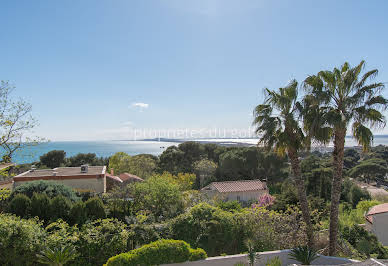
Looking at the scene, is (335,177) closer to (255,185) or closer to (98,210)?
(98,210)

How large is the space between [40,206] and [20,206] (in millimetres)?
937

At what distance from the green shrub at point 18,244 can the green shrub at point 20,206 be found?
466cm

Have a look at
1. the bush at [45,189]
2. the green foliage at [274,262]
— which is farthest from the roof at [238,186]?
the green foliage at [274,262]

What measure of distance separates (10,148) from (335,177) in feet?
38.3

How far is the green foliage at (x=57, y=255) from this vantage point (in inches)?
292

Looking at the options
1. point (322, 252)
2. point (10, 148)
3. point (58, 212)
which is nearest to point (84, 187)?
point (58, 212)

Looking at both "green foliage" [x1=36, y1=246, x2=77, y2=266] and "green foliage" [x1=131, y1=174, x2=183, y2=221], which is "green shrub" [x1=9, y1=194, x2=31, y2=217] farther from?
"green foliage" [x1=36, y1=246, x2=77, y2=266]

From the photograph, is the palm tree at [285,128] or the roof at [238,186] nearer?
the palm tree at [285,128]

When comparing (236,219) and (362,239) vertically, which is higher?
(236,219)

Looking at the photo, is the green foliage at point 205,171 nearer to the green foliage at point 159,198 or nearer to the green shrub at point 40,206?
the green foliage at point 159,198

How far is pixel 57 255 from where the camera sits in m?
7.45

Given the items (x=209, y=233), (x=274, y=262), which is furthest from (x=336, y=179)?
(x=209, y=233)

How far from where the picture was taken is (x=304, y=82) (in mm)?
9867

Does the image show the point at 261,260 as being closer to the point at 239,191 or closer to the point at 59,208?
the point at 59,208
